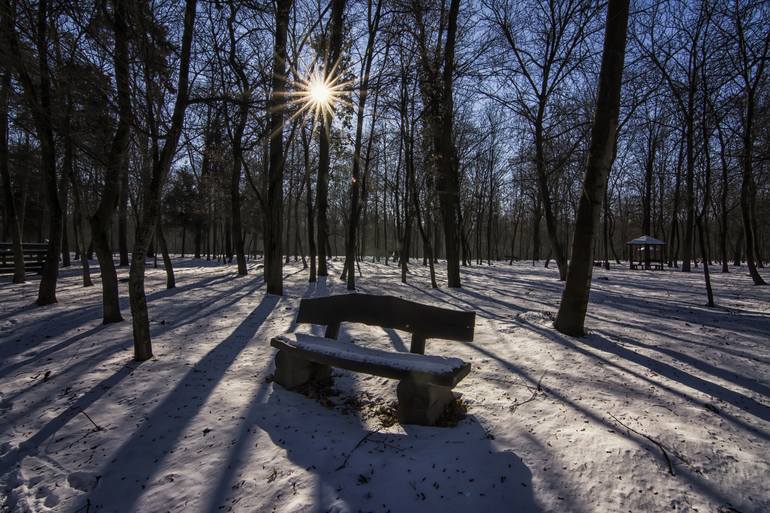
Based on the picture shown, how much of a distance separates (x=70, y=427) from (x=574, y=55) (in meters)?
12.8

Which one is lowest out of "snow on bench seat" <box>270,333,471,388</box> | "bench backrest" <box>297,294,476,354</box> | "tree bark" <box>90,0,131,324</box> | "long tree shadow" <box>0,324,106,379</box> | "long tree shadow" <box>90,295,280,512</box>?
"long tree shadow" <box>90,295,280,512</box>

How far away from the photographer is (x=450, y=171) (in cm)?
1064

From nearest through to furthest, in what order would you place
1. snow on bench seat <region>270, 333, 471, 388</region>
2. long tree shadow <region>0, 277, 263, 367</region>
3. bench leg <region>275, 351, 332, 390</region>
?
1. snow on bench seat <region>270, 333, 471, 388</region>
2. bench leg <region>275, 351, 332, 390</region>
3. long tree shadow <region>0, 277, 263, 367</region>

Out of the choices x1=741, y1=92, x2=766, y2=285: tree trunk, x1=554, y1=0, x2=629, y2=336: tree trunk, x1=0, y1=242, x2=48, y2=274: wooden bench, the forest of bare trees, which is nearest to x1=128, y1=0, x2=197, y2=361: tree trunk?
the forest of bare trees

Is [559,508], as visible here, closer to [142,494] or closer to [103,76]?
[142,494]

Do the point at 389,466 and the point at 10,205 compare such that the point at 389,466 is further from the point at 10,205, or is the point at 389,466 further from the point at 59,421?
the point at 10,205

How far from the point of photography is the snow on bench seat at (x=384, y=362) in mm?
2809

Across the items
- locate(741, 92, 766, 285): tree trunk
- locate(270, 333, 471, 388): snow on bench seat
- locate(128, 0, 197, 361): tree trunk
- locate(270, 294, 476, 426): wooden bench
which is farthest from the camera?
locate(741, 92, 766, 285): tree trunk

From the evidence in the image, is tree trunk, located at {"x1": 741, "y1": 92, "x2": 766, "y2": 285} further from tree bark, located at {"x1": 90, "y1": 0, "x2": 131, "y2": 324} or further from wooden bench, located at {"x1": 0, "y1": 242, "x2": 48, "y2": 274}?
wooden bench, located at {"x1": 0, "y1": 242, "x2": 48, "y2": 274}

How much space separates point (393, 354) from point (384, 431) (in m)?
0.63

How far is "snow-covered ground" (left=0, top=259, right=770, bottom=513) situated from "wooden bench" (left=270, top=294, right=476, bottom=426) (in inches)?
8.7

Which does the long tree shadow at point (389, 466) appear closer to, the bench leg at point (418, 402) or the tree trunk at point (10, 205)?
the bench leg at point (418, 402)

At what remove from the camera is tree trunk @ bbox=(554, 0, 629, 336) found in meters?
5.07

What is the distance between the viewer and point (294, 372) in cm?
378
